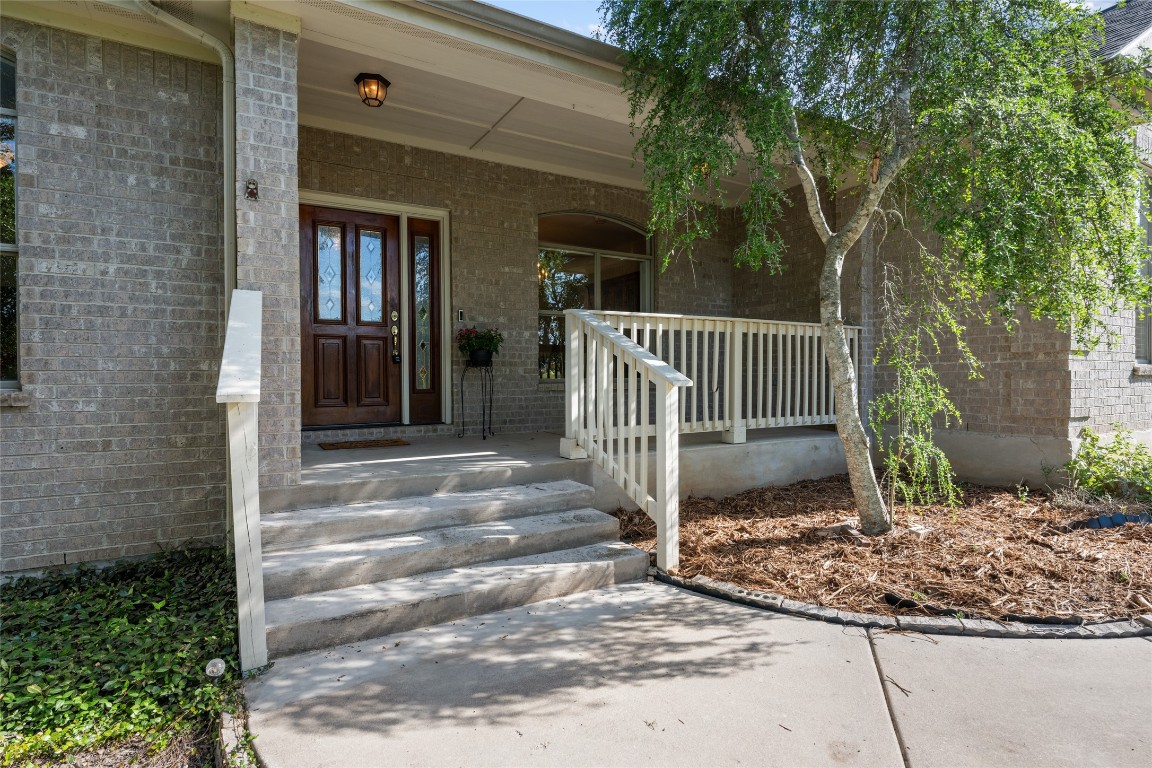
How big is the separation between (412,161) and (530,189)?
1.19m

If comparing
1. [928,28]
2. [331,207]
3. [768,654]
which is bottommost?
→ [768,654]

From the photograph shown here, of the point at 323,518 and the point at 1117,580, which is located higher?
the point at 323,518

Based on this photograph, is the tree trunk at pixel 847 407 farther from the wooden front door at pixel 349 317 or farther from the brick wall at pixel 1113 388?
the wooden front door at pixel 349 317

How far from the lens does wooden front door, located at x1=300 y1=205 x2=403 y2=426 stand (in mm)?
5289

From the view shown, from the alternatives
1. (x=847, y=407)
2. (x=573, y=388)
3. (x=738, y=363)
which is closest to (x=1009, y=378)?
(x=738, y=363)

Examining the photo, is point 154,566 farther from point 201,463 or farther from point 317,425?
point 317,425

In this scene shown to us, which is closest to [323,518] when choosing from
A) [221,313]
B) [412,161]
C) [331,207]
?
[221,313]

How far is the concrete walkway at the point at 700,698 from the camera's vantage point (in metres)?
1.85

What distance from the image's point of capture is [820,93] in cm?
376

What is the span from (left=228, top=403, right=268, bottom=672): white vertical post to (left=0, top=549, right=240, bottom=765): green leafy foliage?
118 millimetres

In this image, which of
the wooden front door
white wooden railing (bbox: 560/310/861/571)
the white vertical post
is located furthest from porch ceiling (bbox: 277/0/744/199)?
the white vertical post

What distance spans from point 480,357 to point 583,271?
189 centimetres

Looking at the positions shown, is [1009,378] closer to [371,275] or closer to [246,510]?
[371,275]

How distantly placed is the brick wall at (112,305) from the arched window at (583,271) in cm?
327
